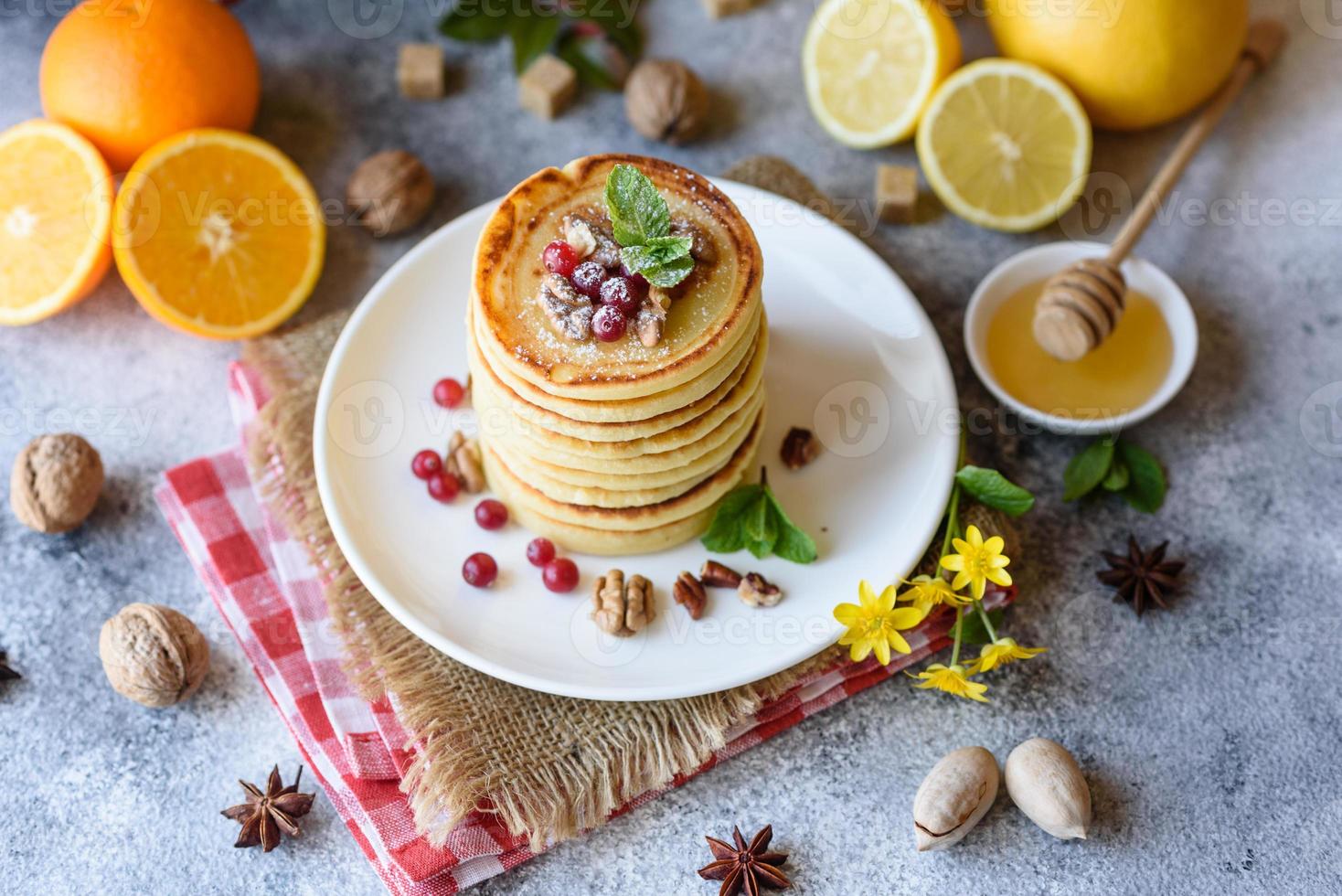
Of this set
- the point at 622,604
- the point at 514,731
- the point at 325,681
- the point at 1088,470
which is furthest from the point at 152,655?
the point at 1088,470

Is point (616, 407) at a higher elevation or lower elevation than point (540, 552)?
higher

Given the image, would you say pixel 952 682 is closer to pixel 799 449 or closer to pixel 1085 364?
pixel 799 449

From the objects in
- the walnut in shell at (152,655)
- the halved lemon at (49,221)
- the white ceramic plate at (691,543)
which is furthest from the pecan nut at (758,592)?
the halved lemon at (49,221)

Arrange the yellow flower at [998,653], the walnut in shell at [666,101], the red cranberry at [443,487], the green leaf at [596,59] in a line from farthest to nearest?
the green leaf at [596,59] → the walnut in shell at [666,101] → the red cranberry at [443,487] → the yellow flower at [998,653]

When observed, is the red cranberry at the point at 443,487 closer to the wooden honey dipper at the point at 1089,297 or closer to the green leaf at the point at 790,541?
the green leaf at the point at 790,541

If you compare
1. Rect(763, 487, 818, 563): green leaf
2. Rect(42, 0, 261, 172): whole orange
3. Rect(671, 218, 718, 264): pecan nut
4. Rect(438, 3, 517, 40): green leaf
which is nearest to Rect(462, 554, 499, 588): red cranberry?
Rect(763, 487, 818, 563): green leaf
